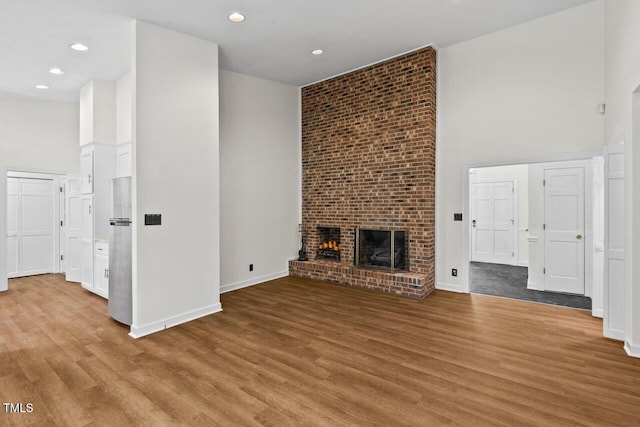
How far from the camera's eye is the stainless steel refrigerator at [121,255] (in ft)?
11.8

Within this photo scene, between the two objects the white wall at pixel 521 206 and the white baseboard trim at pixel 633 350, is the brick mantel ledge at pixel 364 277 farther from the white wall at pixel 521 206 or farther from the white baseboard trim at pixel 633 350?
the white wall at pixel 521 206

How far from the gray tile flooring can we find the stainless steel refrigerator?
4.87 m

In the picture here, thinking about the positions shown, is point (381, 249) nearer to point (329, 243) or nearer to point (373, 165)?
point (329, 243)

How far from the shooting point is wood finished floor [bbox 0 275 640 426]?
81.7 inches

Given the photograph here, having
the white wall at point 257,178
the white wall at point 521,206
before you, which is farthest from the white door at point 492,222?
the white wall at point 257,178

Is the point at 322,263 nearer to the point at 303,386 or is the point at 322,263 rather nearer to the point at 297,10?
the point at 303,386

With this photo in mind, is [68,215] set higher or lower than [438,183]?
lower

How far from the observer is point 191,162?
3.89 m

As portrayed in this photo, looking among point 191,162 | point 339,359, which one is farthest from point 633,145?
point 191,162

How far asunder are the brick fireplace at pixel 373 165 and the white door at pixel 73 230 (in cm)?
400

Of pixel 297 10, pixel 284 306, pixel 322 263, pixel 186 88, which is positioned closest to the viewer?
pixel 297 10

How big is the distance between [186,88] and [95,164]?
7.97ft

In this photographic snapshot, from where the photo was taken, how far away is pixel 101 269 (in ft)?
16.1

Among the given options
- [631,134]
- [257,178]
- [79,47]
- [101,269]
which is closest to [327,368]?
[631,134]
